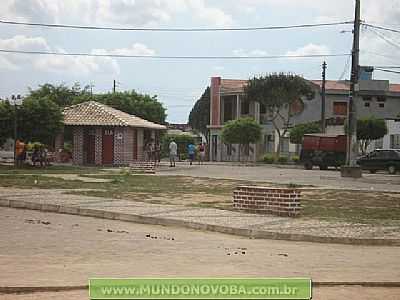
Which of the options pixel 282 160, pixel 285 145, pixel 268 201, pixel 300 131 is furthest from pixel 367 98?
pixel 268 201

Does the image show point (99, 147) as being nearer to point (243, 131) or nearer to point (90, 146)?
point (90, 146)

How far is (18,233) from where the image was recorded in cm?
1261

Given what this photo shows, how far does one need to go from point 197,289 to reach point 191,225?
35.9 ft

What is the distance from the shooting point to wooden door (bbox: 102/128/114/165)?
46.4 metres

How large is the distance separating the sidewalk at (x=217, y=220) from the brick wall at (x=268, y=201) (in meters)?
0.44

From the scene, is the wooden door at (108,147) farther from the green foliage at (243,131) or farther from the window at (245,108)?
the window at (245,108)

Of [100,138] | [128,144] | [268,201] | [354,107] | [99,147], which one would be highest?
[354,107]

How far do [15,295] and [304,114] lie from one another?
208ft

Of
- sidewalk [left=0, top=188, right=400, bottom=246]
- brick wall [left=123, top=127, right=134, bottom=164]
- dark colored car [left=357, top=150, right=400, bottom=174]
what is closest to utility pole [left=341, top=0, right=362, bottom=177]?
dark colored car [left=357, top=150, right=400, bottom=174]

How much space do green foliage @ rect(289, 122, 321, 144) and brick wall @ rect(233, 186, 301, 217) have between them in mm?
41413

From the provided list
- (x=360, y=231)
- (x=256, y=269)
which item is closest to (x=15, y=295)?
(x=256, y=269)

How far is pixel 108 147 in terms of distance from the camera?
46.5 meters

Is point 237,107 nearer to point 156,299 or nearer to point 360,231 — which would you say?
point 360,231

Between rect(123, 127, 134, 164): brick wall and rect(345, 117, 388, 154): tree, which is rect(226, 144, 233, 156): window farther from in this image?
rect(123, 127, 134, 164): brick wall
